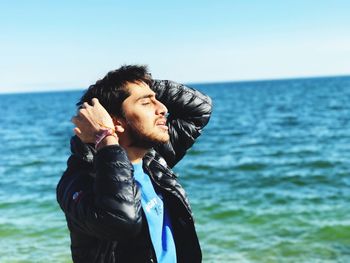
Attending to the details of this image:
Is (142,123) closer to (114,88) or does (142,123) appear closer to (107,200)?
(114,88)

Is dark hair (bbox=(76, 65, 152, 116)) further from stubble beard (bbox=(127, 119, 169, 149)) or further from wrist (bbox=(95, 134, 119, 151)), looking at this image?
wrist (bbox=(95, 134, 119, 151))

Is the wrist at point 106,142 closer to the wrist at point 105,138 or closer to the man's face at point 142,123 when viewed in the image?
the wrist at point 105,138

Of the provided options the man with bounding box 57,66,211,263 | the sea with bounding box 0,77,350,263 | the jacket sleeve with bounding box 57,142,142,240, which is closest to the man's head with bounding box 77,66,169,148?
the man with bounding box 57,66,211,263

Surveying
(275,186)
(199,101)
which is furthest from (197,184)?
(199,101)

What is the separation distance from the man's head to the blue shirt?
0.54 feet

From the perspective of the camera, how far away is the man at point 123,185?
2.59 metres

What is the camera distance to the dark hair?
308 centimetres

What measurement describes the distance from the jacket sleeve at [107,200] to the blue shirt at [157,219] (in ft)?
0.59

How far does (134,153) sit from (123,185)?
47 cm

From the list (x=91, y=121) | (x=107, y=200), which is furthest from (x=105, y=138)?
(x=107, y=200)

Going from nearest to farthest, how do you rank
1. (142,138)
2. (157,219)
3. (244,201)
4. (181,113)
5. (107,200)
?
(107,200) → (157,219) → (142,138) → (181,113) → (244,201)

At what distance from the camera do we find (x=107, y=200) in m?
2.55

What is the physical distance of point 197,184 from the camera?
623 inches

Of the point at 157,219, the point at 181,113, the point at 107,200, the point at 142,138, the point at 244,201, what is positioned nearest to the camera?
the point at 107,200
